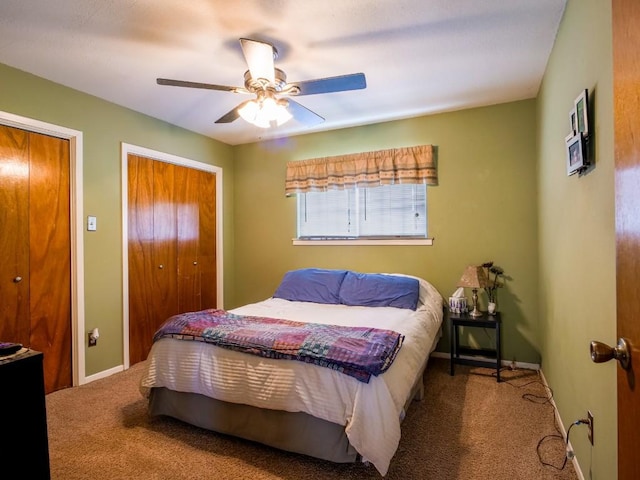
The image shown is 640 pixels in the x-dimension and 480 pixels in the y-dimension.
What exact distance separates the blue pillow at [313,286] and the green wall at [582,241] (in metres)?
1.73

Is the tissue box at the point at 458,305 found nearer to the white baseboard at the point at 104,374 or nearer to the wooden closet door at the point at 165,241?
the wooden closet door at the point at 165,241

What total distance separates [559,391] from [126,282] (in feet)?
11.5

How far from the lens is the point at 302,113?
2.61 metres

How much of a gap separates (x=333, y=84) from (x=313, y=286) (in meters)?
1.94

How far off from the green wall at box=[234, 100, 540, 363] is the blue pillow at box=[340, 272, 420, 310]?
0.44 m

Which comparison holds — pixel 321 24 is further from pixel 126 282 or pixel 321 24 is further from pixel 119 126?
pixel 126 282

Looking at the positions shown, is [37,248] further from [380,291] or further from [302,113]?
[380,291]

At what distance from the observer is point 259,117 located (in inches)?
89.2

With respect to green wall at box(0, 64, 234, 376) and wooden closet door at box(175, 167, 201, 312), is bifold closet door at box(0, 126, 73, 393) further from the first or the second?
wooden closet door at box(175, 167, 201, 312)

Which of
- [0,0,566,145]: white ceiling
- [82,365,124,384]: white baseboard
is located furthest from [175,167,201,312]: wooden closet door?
[0,0,566,145]: white ceiling

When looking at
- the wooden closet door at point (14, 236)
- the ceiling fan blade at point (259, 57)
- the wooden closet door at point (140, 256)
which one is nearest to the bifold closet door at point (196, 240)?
the wooden closet door at point (140, 256)

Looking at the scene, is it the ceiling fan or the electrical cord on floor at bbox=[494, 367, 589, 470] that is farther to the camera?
the ceiling fan

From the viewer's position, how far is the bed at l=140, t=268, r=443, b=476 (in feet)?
5.41

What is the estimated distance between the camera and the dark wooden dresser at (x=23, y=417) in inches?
46.0
